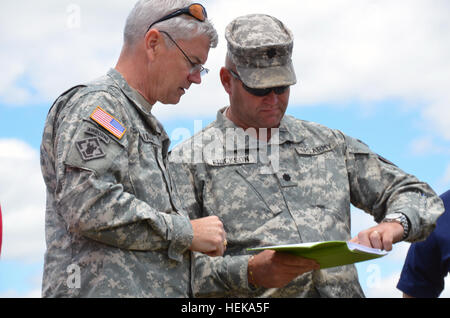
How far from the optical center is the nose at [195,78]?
12.3 feet

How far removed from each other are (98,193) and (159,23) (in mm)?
1132

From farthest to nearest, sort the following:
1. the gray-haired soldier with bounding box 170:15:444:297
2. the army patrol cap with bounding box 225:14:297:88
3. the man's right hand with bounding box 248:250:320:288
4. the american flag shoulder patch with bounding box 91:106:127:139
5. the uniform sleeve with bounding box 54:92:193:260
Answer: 1. the army patrol cap with bounding box 225:14:297:88
2. the gray-haired soldier with bounding box 170:15:444:297
3. the man's right hand with bounding box 248:250:320:288
4. the american flag shoulder patch with bounding box 91:106:127:139
5. the uniform sleeve with bounding box 54:92:193:260

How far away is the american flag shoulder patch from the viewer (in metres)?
3.09

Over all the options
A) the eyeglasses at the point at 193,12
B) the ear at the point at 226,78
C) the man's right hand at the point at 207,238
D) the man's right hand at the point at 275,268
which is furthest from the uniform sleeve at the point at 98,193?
the ear at the point at 226,78

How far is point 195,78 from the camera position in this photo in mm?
3762

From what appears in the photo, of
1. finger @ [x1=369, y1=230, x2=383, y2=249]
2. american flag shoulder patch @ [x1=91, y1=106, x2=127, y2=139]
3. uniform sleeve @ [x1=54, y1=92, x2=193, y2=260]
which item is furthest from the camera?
finger @ [x1=369, y1=230, x2=383, y2=249]

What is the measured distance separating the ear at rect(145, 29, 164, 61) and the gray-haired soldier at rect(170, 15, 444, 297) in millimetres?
1119

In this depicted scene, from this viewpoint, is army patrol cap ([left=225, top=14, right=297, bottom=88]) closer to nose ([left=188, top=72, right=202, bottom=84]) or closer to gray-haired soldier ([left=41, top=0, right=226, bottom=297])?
nose ([left=188, top=72, right=202, bottom=84])

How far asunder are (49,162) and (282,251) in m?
1.38

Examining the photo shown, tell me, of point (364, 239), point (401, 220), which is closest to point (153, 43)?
point (364, 239)

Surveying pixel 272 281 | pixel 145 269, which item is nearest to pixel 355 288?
pixel 272 281

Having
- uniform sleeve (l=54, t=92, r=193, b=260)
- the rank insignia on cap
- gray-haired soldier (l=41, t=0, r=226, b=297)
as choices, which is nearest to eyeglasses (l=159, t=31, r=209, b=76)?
gray-haired soldier (l=41, t=0, r=226, b=297)

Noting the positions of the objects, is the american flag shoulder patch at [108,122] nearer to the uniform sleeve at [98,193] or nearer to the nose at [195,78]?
the uniform sleeve at [98,193]

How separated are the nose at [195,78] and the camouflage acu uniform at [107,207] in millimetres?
446
